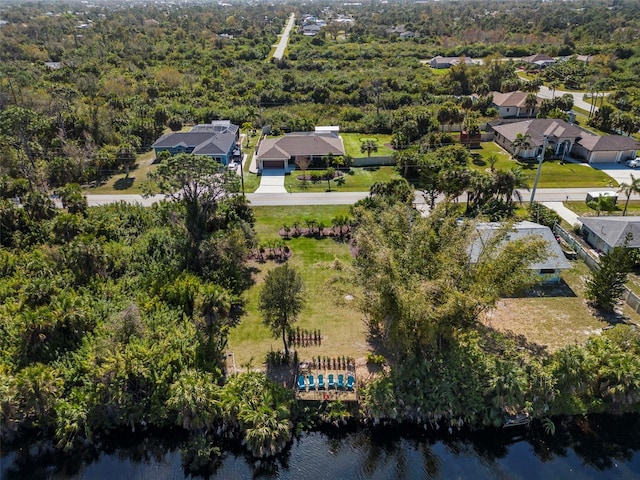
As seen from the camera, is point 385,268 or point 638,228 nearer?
point 385,268

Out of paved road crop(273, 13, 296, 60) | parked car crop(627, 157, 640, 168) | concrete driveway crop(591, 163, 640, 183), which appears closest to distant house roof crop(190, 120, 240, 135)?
concrete driveway crop(591, 163, 640, 183)

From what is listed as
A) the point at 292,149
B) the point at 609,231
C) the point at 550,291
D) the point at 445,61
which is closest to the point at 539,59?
the point at 445,61

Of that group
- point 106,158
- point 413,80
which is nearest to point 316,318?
point 106,158

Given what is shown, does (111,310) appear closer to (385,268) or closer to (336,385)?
(336,385)

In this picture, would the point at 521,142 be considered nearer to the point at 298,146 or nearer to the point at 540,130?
the point at 540,130

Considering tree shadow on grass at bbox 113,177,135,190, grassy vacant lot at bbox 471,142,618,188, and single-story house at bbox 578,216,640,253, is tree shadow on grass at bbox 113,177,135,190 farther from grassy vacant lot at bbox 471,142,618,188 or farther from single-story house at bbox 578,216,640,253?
single-story house at bbox 578,216,640,253

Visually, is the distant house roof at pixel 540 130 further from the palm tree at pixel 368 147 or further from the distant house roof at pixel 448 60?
the distant house roof at pixel 448 60
